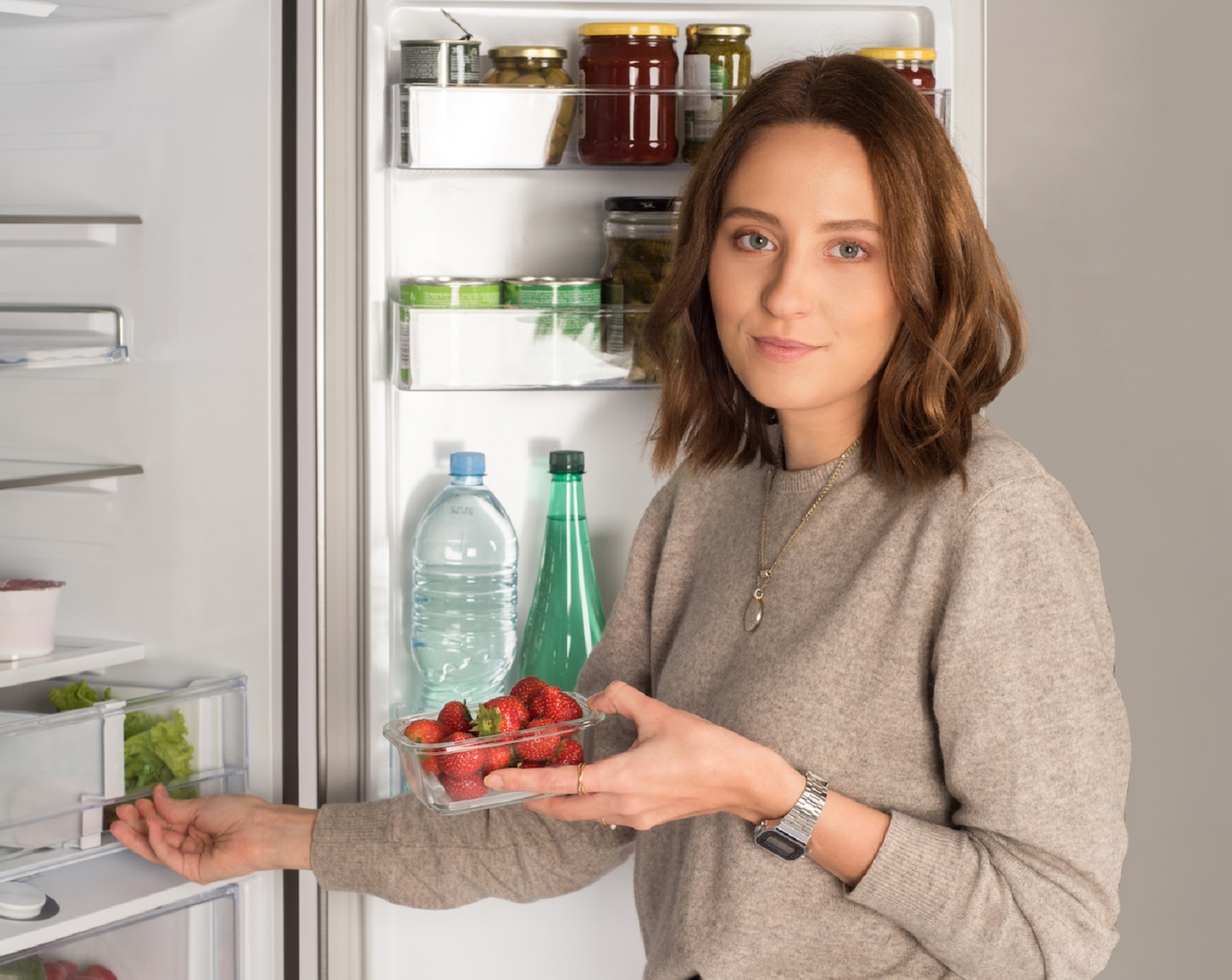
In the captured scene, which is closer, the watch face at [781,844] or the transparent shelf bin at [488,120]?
the watch face at [781,844]

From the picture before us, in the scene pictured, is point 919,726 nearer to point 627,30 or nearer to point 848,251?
point 848,251

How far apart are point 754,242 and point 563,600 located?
1.69 ft

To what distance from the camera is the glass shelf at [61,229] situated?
4.37ft

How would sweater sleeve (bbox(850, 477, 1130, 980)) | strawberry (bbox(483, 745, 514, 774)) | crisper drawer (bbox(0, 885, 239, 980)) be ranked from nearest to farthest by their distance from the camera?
sweater sleeve (bbox(850, 477, 1130, 980)), strawberry (bbox(483, 745, 514, 774)), crisper drawer (bbox(0, 885, 239, 980))

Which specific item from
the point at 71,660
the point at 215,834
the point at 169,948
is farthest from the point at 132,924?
the point at 71,660

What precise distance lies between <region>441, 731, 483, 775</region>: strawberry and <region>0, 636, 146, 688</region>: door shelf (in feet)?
1.64

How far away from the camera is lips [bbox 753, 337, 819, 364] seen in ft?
3.32

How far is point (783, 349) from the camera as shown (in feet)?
3.34

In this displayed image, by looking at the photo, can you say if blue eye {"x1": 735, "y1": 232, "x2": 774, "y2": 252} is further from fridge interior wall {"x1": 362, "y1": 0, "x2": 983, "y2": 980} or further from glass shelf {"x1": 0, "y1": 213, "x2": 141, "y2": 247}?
glass shelf {"x1": 0, "y1": 213, "x2": 141, "y2": 247}

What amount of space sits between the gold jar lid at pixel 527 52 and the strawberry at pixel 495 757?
684 millimetres

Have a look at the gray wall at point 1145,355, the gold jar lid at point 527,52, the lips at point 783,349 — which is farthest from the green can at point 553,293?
the gray wall at point 1145,355

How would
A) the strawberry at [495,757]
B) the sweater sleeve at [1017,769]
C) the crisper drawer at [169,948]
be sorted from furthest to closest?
the crisper drawer at [169,948] < the strawberry at [495,757] < the sweater sleeve at [1017,769]

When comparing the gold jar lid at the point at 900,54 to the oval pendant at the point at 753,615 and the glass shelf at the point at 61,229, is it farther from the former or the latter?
the glass shelf at the point at 61,229

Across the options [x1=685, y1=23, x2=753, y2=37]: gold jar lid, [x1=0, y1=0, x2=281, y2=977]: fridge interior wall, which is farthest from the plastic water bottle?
[x1=685, y1=23, x2=753, y2=37]: gold jar lid
